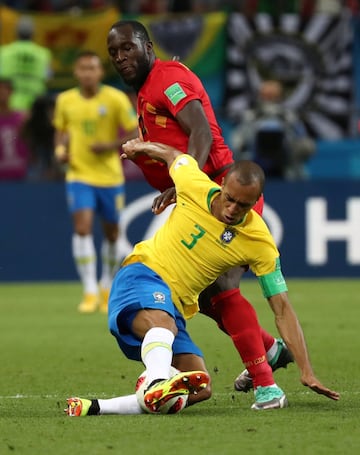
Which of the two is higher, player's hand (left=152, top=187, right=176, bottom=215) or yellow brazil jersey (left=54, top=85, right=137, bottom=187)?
player's hand (left=152, top=187, right=176, bottom=215)

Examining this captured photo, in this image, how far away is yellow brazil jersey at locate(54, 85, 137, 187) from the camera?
41.4ft

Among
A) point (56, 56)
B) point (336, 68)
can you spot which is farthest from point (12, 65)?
point (336, 68)

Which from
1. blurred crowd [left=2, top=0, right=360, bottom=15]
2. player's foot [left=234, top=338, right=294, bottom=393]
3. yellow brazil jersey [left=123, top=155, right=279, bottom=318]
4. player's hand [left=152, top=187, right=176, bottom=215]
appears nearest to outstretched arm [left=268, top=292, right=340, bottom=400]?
yellow brazil jersey [left=123, top=155, right=279, bottom=318]

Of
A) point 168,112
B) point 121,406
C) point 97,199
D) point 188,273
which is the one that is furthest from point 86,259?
point 121,406

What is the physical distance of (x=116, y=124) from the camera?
12.7 metres

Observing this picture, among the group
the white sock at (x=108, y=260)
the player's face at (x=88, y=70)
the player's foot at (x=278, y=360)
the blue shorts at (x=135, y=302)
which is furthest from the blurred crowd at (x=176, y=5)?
the blue shorts at (x=135, y=302)

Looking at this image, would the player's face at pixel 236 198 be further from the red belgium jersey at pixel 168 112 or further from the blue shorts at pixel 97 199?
the blue shorts at pixel 97 199

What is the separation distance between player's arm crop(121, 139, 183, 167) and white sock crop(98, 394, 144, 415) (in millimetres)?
1278

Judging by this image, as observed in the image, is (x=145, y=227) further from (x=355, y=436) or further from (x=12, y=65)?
(x=355, y=436)

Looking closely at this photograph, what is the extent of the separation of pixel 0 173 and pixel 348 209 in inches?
160

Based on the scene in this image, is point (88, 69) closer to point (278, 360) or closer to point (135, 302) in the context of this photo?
point (278, 360)

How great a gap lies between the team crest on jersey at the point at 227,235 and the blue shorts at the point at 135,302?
386mm

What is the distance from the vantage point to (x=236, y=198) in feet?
20.9

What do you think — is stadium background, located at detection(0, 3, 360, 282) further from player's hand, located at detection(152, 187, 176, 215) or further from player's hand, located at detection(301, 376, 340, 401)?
player's hand, located at detection(301, 376, 340, 401)
